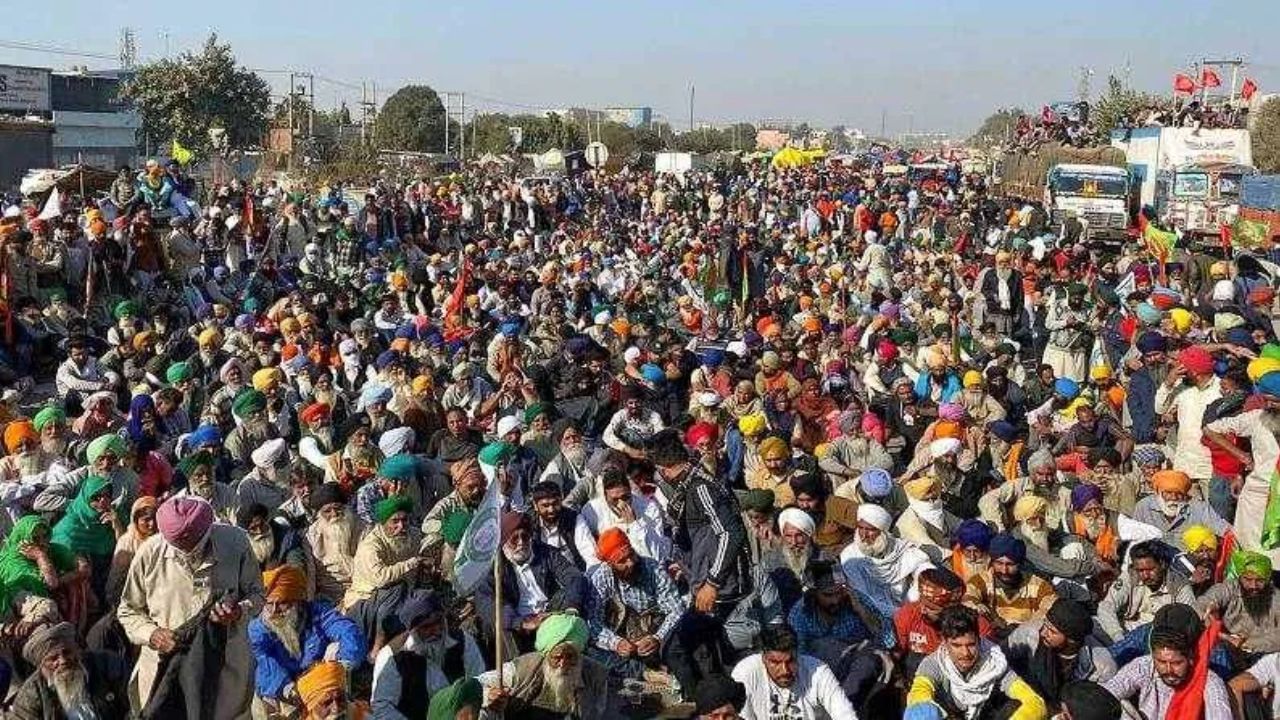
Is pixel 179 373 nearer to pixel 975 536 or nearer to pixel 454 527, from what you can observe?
pixel 454 527

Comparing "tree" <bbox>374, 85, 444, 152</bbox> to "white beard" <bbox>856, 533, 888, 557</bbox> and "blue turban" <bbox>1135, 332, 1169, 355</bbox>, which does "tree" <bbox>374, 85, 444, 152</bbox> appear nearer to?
"blue turban" <bbox>1135, 332, 1169, 355</bbox>

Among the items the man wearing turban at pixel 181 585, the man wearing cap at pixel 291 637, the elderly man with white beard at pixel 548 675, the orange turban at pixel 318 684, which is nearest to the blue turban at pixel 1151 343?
the elderly man with white beard at pixel 548 675

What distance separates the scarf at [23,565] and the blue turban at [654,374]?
4588 millimetres

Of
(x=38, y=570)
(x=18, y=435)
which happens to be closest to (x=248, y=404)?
(x=18, y=435)

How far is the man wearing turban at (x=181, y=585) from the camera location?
172 inches

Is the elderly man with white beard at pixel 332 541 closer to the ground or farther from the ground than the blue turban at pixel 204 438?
closer to the ground

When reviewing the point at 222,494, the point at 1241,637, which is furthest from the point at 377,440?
the point at 1241,637

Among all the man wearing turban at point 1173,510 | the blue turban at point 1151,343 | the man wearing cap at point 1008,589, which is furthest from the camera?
the blue turban at point 1151,343

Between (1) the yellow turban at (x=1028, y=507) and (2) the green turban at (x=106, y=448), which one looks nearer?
(2) the green turban at (x=106, y=448)

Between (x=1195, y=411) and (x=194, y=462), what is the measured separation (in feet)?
A: 17.8

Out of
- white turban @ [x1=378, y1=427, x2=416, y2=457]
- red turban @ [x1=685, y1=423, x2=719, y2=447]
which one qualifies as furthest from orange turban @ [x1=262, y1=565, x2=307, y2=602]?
red turban @ [x1=685, y1=423, x2=719, y2=447]

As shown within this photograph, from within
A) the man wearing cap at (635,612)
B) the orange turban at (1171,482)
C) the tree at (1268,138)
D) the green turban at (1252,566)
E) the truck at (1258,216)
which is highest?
the tree at (1268,138)

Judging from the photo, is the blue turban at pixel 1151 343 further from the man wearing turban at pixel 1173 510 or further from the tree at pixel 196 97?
the tree at pixel 196 97

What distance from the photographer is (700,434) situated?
23.1 feet
